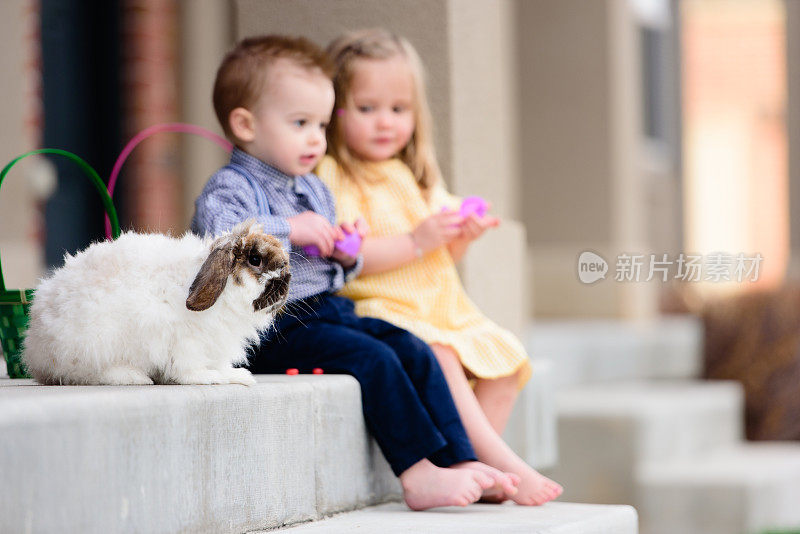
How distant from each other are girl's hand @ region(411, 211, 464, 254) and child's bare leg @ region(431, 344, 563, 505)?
1.21ft

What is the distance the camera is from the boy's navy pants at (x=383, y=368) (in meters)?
2.67

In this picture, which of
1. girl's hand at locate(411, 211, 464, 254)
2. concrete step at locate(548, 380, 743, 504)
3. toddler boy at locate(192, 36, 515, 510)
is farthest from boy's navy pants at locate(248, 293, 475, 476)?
concrete step at locate(548, 380, 743, 504)

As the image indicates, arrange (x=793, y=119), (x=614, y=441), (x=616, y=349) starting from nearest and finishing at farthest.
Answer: (x=614, y=441)
(x=616, y=349)
(x=793, y=119)

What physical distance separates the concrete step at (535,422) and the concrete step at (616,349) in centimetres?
149

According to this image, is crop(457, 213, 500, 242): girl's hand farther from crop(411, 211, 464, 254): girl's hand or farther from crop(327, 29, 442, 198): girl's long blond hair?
crop(327, 29, 442, 198): girl's long blond hair

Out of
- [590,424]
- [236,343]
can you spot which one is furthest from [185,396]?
[590,424]

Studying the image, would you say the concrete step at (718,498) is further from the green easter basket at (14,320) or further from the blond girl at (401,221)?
the green easter basket at (14,320)

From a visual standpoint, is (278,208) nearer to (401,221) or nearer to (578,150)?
(401,221)

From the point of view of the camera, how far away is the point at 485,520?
2.56 m

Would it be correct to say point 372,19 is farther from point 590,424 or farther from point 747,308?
point 747,308

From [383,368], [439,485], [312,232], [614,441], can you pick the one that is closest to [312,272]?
[312,232]

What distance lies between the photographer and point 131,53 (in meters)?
5.75

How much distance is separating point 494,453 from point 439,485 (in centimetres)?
22

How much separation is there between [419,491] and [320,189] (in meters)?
0.85
